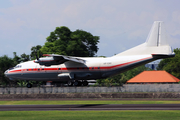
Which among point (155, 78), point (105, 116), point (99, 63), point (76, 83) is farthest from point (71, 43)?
point (105, 116)

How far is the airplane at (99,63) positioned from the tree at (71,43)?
3973 centimetres

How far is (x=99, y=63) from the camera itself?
49719 mm

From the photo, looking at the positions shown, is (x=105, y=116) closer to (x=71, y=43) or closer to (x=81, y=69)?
(x=81, y=69)

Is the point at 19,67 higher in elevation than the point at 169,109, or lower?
higher

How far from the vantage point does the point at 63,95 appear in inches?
1945

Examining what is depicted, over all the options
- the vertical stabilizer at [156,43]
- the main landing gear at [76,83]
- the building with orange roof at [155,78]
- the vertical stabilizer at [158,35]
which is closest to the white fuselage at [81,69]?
the vertical stabilizer at [156,43]

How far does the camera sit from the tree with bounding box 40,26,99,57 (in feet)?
321

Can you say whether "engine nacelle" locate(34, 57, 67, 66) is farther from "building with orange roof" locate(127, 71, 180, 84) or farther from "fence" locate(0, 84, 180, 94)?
"building with orange roof" locate(127, 71, 180, 84)

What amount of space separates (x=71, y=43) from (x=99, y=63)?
50.8 meters

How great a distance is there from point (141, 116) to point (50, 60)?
85.3 ft

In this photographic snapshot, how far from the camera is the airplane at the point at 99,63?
1881 inches

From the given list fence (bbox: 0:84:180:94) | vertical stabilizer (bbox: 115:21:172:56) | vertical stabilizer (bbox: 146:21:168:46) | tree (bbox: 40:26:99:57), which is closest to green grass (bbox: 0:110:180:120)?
vertical stabilizer (bbox: 115:21:172:56)

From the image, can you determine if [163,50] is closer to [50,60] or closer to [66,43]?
[50,60]

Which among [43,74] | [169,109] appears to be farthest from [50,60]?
[169,109]
